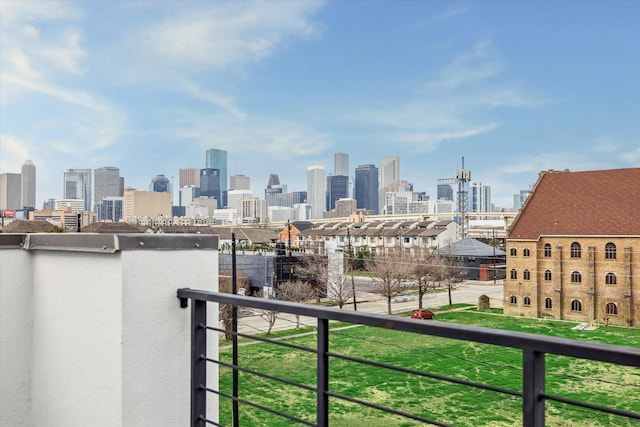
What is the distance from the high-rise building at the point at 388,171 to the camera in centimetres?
11950

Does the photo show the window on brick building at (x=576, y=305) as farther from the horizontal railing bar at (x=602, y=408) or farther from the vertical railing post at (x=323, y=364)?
the horizontal railing bar at (x=602, y=408)

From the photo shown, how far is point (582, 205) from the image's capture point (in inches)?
1112

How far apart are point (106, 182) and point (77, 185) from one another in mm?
4626

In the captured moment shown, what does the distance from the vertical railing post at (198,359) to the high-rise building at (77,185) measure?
84421 millimetres

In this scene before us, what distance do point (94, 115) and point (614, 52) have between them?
60.1 m

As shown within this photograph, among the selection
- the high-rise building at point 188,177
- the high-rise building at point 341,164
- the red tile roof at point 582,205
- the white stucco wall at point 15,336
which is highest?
the high-rise building at point 341,164

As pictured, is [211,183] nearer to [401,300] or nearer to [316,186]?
[316,186]

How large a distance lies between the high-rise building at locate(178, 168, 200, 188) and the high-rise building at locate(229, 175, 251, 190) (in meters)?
8.45

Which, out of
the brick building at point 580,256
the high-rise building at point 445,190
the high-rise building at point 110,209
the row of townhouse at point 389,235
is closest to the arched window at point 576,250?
the brick building at point 580,256

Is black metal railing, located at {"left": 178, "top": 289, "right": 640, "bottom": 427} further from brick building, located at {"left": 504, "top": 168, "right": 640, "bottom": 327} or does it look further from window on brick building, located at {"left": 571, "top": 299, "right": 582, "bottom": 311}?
window on brick building, located at {"left": 571, "top": 299, "right": 582, "bottom": 311}

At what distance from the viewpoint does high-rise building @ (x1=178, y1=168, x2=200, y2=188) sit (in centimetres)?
12397

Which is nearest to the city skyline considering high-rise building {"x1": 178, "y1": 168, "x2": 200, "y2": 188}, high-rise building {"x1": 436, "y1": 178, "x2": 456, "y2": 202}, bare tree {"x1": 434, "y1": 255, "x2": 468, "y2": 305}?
bare tree {"x1": 434, "y1": 255, "x2": 468, "y2": 305}

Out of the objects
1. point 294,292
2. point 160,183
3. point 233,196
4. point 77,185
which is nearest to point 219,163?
point 160,183

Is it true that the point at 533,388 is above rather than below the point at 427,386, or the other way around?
above
